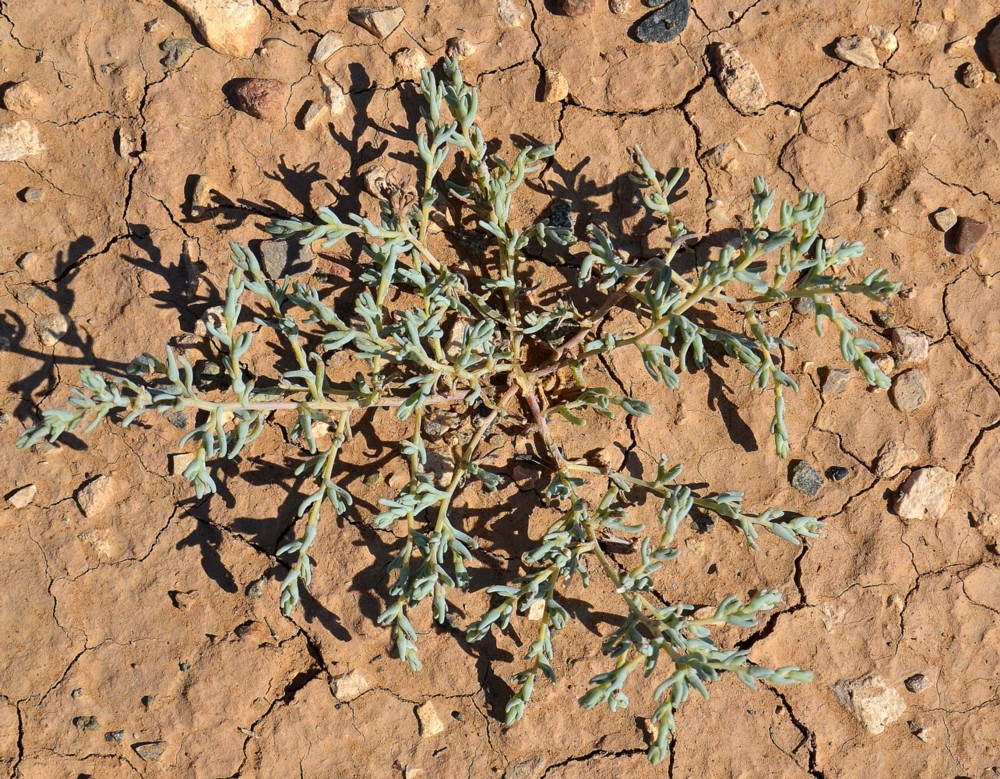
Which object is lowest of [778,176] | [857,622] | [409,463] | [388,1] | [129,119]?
[857,622]

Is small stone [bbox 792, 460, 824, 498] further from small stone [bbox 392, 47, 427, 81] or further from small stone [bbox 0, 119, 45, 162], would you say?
small stone [bbox 0, 119, 45, 162]

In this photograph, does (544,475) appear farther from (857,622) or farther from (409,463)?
(857,622)

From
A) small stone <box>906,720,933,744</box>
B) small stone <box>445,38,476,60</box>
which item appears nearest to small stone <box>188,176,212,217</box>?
small stone <box>445,38,476,60</box>

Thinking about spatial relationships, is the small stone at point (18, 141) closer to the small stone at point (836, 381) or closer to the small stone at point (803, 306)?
the small stone at point (803, 306)

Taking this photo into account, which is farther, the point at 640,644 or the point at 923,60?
the point at 923,60

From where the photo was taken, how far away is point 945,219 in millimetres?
3455

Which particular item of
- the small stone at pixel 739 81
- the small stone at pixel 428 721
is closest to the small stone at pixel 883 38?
the small stone at pixel 739 81

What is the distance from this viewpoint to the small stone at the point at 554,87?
11.5 ft

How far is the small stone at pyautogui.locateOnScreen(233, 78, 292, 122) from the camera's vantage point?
345 cm

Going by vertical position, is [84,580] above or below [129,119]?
below

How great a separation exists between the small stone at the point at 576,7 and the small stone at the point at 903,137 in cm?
143

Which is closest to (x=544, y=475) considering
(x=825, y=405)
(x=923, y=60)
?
(x=825, y=405)

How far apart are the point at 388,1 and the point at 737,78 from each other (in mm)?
1567

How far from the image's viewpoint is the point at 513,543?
3395 mm
